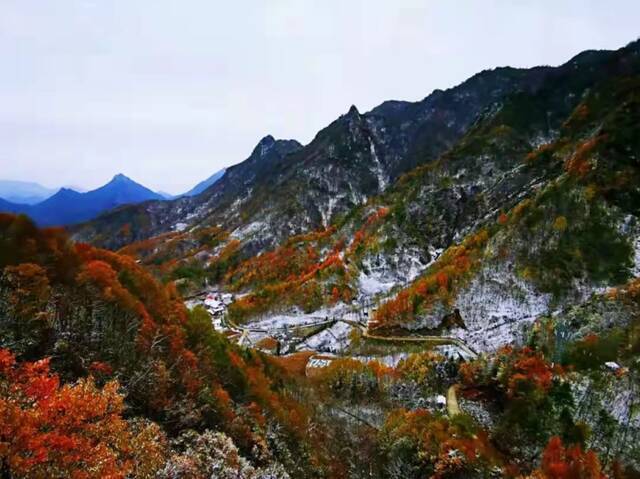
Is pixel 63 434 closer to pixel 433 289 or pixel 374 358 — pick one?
pixel 374 358

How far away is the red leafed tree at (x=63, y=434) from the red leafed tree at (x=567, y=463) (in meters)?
50.1

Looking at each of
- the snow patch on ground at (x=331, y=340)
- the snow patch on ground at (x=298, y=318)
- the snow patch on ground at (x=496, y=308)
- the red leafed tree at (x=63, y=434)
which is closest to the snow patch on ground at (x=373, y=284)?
the snow patch on ground at (x=298, y=318)

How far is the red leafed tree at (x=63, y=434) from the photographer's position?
854 inches

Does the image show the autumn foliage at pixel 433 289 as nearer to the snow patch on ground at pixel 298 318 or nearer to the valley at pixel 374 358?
the valley at pixel 374 358

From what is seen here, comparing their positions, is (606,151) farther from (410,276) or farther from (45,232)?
(45,232)

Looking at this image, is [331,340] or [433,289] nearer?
[433,289]

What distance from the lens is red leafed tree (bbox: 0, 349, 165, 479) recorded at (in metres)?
21.7

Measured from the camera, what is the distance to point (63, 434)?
80.9 feet

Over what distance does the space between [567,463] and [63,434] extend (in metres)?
64.7

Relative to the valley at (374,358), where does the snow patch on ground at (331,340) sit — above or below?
below

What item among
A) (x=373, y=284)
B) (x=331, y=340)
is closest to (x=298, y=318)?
(x=331, y=340)

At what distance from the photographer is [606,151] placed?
137 metres

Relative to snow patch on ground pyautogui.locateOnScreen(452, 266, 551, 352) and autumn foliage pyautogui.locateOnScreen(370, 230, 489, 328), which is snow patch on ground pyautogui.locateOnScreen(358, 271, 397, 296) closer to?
autumn foliage pyautogui.locateOnScreen(370, 230, 489, 328)

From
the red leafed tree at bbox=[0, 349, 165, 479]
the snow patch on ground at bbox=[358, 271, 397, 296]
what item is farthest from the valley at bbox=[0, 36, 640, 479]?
the snow patch on ground at bbox=[358, 271, 397, 296]
